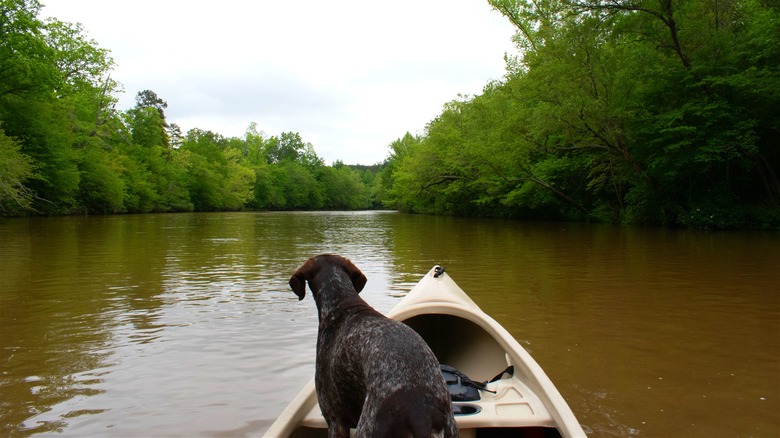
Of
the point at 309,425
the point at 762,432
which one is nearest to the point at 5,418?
the point at 309,425


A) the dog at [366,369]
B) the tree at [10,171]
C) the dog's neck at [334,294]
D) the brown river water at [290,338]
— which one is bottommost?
the brown river water at [290,338]

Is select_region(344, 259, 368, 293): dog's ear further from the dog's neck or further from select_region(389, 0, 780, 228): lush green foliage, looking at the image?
select_region(389, 0, 780, 228): lush green foliage

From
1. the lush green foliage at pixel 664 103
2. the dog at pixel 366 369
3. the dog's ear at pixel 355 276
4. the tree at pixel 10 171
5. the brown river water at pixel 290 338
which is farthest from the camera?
the tree at pixel 10 171

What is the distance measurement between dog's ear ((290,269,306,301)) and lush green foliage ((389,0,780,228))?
20.4 meters

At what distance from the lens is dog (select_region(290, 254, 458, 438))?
7.00 ft

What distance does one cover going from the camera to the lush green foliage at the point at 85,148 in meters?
28.7

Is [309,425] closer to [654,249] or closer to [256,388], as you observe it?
[256,388]

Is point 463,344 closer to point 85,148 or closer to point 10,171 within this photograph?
point 10,171

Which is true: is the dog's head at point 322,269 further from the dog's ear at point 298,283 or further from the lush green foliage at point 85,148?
the lush green foliage at point 85,148

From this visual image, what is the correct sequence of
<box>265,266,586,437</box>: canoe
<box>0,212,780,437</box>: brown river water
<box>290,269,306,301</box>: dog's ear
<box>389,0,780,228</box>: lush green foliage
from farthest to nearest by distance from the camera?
<box>389,0,780,228</box>: lush green foliage
<box>0,212,780,437</box>: brown river water
<box>290,269,306,301</box>: dog's ear
<box>265,266,586,437</box>: canoe

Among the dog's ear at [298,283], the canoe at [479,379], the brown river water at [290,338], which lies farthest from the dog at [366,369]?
the brown river water at [290,338]

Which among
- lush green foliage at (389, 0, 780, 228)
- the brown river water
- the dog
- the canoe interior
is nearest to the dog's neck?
the dog

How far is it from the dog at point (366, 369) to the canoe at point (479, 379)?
0.27 m

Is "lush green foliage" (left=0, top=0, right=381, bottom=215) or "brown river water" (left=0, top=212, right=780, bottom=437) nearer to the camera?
"brown river water" (left=0, top=212, right=780, bottom=437)
